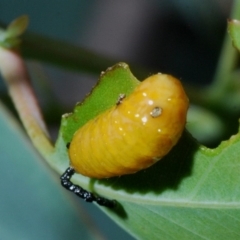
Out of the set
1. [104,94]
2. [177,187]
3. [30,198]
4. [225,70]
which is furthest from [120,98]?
[225,70]

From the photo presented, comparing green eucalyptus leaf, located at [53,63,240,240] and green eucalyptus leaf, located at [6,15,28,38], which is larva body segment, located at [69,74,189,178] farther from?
green eucalyptus leaf, located at [6,15,28,38]

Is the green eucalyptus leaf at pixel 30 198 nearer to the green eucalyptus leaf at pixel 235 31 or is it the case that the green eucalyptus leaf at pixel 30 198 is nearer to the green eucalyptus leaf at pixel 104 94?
the green eucalyptus leaf at pixel 104 94

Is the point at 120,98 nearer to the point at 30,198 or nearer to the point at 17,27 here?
the point at 17,27

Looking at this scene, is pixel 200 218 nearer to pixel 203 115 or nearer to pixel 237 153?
pixel 237 153

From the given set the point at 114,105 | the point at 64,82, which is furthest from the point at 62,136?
the point at 64,82

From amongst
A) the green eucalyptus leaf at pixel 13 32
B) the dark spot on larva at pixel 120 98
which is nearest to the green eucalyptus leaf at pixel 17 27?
the green eucalyptus leaf at pixel 13 32

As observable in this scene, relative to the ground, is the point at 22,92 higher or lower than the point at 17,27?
lower
